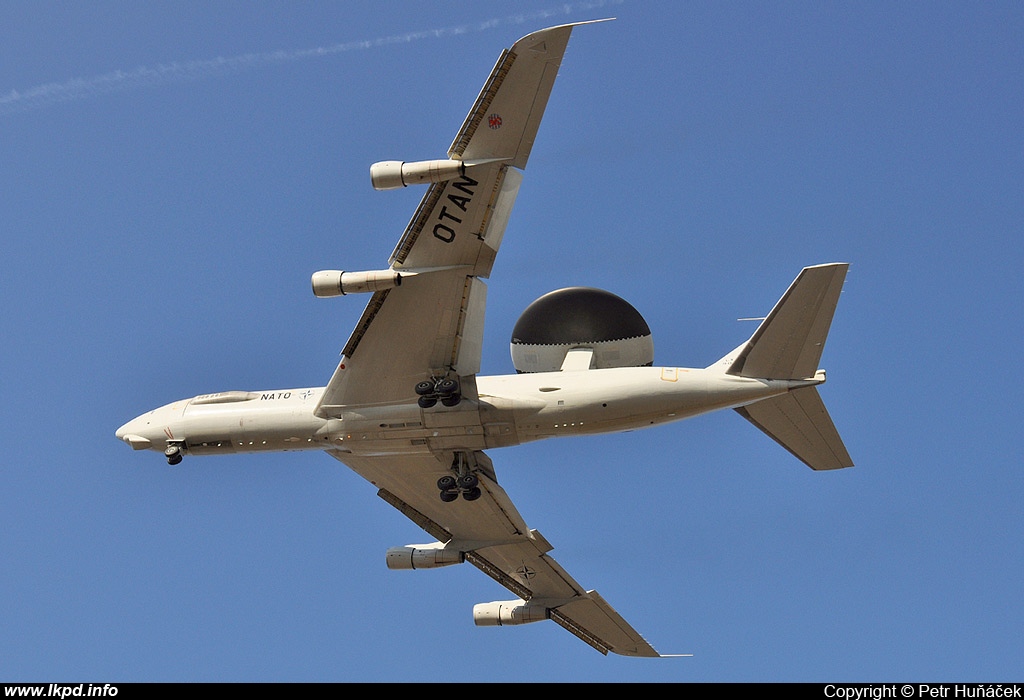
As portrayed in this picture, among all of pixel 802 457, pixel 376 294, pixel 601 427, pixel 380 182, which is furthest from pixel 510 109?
pixel 802 457

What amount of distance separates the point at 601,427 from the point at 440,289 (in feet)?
22.3

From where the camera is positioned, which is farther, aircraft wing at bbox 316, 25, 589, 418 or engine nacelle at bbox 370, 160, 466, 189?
engine nacelle at bbox 370, 160, 466, 189

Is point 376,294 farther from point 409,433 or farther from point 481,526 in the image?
point 481,526

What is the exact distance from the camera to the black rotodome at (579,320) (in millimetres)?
47156

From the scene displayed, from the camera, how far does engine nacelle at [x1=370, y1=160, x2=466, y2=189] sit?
3722 cm

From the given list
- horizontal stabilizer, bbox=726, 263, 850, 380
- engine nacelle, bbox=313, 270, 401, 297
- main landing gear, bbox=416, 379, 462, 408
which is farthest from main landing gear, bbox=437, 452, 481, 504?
horizontal stabilizer, bbox=726, 263, 850, 380

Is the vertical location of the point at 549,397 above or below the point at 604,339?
below

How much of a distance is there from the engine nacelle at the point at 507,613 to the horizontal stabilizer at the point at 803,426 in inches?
558

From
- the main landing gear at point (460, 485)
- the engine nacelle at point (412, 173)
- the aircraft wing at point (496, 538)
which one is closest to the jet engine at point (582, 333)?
the aircraft wing at point (496, 538)

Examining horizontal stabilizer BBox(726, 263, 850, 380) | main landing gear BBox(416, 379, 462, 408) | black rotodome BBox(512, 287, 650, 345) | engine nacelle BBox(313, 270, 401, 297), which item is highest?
black rotodome BBox(512, 287, 650, 345)

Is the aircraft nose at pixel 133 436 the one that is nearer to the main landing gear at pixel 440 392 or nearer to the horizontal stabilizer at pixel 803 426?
the main landing gear at pixel 440 392

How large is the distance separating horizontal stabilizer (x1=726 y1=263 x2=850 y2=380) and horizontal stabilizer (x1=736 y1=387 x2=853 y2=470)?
1168mm

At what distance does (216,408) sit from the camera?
45.2 metres

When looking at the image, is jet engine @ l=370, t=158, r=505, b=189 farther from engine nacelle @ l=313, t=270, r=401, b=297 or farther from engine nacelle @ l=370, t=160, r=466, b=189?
engine nacelle @ l=313, t=270, r=401, b=297
